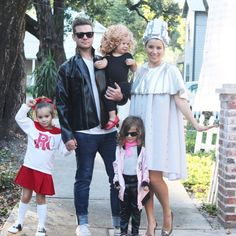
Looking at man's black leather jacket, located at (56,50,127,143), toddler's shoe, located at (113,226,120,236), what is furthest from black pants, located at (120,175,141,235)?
man's black leather jacket, located at (56,50,127,143)

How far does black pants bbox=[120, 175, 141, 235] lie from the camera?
15.3 ft

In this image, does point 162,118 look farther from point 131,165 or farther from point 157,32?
point 157,32

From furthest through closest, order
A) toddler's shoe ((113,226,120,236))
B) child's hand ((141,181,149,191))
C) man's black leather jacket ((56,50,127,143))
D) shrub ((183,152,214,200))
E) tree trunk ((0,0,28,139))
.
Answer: tree trunk ((0,0,28,139)) < shrub ((183,152,214,200)) < toddler's shoe ((113,226,120,236)) < man's black leather jacket ((56,50,127,143)) < child's hand ((141,181,149,191))

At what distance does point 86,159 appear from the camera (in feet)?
15.8

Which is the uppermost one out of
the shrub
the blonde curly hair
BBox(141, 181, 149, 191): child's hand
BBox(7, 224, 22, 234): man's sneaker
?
the blonde curly hair

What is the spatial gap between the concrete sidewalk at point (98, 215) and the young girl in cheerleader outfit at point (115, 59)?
4.05ft

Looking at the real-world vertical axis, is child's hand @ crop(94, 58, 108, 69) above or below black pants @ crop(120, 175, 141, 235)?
above

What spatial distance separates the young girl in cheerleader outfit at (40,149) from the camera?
485 centimetres

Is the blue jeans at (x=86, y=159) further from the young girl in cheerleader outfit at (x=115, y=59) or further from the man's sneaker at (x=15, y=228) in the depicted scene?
the man's sneaker at (x=15, y=228)

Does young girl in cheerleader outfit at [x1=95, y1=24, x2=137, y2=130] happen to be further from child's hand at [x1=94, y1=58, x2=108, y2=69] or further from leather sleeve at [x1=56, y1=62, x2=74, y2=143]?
leather sleeve at [x1=56, y1=62, x2=74, y2=143]

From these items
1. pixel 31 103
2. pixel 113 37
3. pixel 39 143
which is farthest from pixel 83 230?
pixel 113 37

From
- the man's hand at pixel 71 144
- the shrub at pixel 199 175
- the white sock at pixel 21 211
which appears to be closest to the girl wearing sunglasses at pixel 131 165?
the man's hand at pixel 71 144

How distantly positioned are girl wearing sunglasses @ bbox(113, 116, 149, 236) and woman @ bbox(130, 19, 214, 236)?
0.10 metres

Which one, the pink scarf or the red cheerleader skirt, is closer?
the pink scarf
